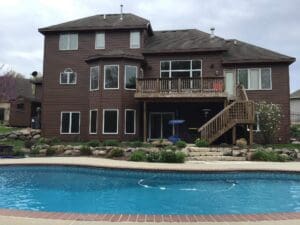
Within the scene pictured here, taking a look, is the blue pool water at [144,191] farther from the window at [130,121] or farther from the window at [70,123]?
the window at [70,123]

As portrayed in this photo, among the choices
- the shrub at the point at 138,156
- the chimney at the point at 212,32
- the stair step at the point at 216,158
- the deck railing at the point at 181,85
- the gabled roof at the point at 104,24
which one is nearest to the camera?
the shrub at the point at 138,156

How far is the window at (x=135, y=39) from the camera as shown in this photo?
27.4 metres

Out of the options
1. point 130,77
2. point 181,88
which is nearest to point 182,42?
point 130,77

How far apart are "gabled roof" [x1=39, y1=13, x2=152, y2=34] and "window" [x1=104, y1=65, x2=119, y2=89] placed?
12.4 feet

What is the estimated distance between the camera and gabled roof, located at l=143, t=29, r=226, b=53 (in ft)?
86.3

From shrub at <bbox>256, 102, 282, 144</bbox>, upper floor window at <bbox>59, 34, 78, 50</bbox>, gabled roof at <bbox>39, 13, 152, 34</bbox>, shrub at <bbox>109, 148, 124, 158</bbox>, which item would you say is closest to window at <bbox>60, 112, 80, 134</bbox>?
upper floor window at <bbox>59, 34, 78, 50</bbox>

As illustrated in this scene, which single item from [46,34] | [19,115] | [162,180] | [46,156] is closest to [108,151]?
[46,156]

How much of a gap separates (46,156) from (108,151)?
134 inches

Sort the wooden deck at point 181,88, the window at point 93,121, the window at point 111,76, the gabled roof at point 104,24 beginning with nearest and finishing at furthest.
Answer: the wooden deck at point 181,88
the window at point 111,76
the window at point 93,121
the gabled roof at point 104,24

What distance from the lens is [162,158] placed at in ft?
57.0

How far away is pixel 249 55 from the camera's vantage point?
87.0 feet

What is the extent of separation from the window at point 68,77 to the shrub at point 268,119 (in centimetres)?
1341

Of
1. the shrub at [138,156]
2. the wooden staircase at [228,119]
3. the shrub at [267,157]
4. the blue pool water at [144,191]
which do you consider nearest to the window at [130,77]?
the wooden staircase at [228,119]

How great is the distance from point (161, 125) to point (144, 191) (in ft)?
49.9
